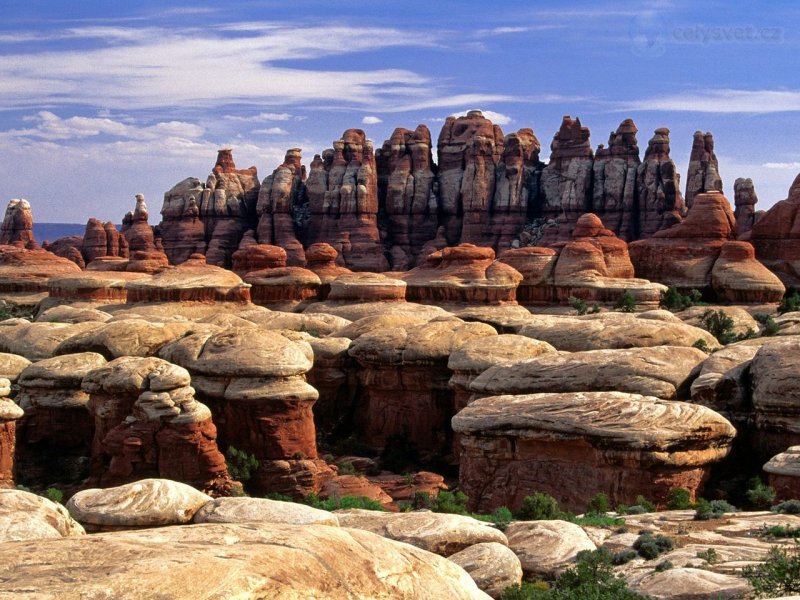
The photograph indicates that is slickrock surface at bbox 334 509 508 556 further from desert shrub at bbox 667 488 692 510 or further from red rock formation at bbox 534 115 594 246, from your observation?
red rock formation at bbox 534 115 594 246

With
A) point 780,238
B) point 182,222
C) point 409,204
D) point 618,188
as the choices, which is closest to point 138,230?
point 182,222

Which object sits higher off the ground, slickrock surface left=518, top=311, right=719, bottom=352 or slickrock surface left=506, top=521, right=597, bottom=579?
slickrock surface left=518, top=311, right=719, bottom=352

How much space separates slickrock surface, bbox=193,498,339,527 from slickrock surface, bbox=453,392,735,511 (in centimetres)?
722

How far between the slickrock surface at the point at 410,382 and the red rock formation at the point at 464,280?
1507 centimetres

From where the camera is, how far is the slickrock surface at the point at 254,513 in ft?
44.4

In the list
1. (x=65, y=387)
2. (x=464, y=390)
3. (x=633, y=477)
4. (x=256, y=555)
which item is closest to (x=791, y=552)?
(x=633, y=477)

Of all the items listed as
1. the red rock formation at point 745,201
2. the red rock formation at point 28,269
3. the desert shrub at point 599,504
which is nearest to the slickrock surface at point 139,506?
the desert shrub at point 599,504

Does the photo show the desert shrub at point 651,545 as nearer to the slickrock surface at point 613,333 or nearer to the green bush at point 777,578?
the green bush at point 777,578

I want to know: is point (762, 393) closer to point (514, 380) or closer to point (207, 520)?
point (514, 380)

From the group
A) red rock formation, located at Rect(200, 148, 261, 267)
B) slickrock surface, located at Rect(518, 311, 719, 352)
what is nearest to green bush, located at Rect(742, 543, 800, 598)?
slickrock surface, located at Rect(518, 311, 719, 352)

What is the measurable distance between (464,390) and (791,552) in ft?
49.0

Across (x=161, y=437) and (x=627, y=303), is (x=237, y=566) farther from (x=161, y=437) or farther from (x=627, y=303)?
(x=627, y=303)

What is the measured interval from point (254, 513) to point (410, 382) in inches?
686

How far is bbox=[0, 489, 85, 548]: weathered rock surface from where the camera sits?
10789mm
